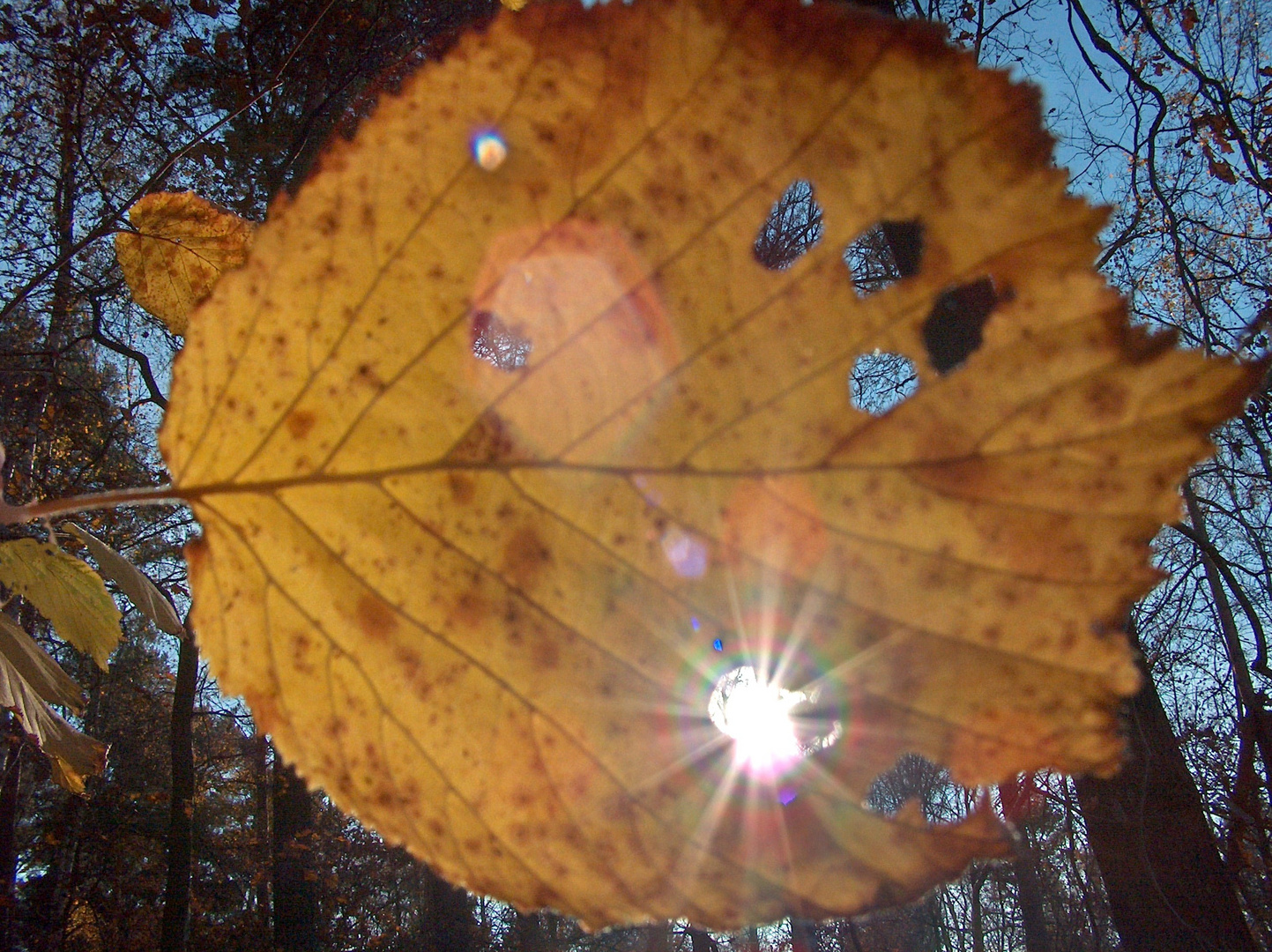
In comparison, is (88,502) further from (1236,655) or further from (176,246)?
(1236,655)

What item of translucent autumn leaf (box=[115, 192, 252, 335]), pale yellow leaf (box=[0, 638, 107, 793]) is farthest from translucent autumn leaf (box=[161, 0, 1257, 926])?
pale yellow leaf (box=[0, 638, 107, 793])

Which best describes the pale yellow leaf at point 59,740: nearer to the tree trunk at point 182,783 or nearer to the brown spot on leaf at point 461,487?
the brown spot on leaf at point 461,487

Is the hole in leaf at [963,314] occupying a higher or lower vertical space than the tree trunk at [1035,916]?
lower

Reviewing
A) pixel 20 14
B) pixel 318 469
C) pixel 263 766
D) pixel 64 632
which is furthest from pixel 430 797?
pixel 263 766

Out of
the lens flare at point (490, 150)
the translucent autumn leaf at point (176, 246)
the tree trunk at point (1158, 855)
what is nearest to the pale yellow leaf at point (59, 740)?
the translucent autumn leaf at point (176, 246)

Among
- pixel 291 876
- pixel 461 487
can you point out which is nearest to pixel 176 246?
pixel 461 487
